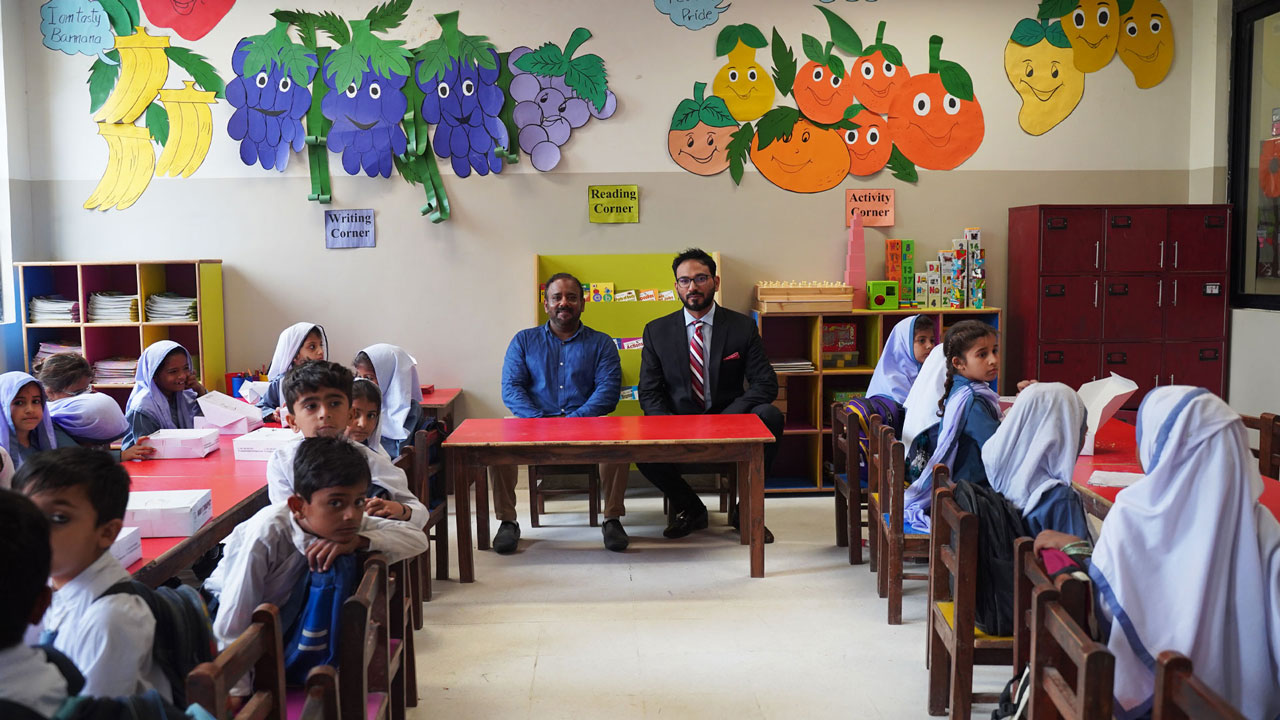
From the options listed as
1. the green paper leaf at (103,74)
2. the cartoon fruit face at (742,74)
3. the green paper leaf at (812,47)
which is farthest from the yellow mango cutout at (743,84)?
the green paper leaf at (103,74)

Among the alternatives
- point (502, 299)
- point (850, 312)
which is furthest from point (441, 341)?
point (850, 312)

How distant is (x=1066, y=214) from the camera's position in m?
5.63

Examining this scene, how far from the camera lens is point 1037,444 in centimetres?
270

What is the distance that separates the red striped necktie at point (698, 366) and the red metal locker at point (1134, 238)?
247cm

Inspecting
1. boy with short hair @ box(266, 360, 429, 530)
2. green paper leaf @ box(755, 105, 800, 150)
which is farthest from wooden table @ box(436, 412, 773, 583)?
green paper leaf @ box(755, 105, 800, 150)

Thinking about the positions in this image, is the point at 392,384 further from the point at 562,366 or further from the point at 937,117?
the point at 937,117

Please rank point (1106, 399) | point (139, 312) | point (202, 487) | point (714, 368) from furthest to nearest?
point (139, 312), point (714, 368), point (1106, 399), point (202, 487)

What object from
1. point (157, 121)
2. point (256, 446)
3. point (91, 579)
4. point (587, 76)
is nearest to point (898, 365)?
point (587, 76)

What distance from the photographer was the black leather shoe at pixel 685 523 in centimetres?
498

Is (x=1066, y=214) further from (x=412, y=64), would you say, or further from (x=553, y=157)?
(x=412, y=64)

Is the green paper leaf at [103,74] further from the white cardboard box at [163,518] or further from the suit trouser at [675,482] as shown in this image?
the white cardboard box at [163,518]

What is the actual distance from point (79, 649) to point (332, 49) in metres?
4.85

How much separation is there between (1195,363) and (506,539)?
4.19m

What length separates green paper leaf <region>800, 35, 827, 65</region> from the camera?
5863 mm
